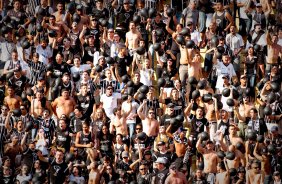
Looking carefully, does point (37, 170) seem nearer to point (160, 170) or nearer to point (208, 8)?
point (160, 170)

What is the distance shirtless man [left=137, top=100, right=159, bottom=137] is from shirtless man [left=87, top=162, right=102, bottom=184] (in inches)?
31.8

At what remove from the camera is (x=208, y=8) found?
15305 mm

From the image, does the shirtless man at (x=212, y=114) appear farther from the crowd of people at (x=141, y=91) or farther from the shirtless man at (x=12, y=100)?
the shirtless man at (x=12, y=100)

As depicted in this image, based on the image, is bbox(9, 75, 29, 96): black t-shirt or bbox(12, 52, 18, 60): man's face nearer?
bbox(9, 75, 29, 96): black t-shirt

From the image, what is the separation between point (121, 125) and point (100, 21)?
1.55 m

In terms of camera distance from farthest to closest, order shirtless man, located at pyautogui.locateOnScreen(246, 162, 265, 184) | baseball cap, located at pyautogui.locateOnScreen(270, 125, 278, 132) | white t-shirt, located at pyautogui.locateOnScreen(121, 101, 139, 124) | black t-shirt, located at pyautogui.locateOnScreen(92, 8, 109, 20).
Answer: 1. black t-shirt, located at pyautogui.locateOnScreen(92, 8, 109, 20)
2. white t-shirt, located at pyautogui.locateOnScreen(121, 101, 139, 124)
3. baseball cap, located at pyautogui.locateOnScreen(270, 125, 278, 132)
4. shirtless man, located at pyautogui.locateOnScreen(246, 162, 265, 184)

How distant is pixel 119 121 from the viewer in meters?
14.6

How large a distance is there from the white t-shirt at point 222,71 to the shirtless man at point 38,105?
2.26 meters

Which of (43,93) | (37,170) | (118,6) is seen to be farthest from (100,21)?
(37,170)

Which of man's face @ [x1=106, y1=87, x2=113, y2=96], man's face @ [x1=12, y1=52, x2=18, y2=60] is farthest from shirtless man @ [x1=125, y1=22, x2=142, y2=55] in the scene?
man's face @ [x1=12, y1=52, x2=18, y2=60]

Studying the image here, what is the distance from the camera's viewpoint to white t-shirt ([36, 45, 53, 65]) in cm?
1512

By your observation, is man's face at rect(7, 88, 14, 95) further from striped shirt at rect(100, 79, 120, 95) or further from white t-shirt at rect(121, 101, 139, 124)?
white t-shirt at rect(121, 101, 139, 124)

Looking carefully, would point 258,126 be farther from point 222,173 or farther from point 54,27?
point 54,27

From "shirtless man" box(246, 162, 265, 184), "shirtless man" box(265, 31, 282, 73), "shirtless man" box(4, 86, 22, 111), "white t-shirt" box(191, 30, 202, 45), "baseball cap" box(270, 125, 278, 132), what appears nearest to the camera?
"shirtless man" box(246, 162, 265, 184)
